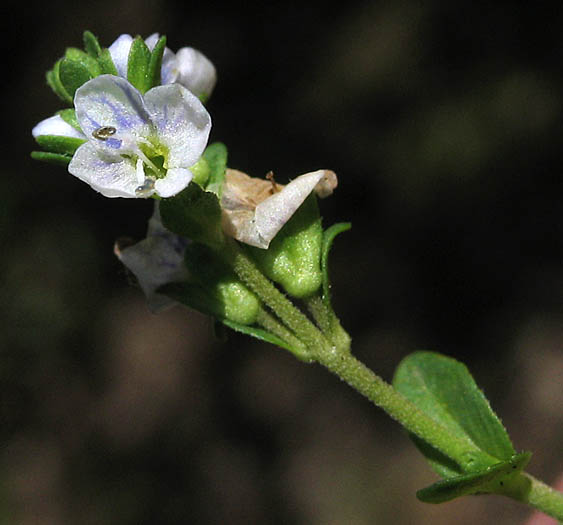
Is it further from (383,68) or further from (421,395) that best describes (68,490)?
(421,395)

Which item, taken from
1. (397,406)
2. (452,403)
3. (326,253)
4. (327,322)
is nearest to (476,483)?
(397,406)

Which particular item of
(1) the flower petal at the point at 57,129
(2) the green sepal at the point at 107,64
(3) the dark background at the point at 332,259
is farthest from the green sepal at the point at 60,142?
(3) the dark background at the point at 332,259

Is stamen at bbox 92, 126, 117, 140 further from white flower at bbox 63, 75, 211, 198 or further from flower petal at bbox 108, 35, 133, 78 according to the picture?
flower petal at bbox 108, 35, 133, 78

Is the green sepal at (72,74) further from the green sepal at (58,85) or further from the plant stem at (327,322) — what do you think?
the plant stem at (327,322)

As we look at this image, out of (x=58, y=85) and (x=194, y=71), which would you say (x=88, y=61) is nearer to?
(x=58, y=85)

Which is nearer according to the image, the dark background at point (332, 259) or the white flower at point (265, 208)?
the white flower at point (265, 208)

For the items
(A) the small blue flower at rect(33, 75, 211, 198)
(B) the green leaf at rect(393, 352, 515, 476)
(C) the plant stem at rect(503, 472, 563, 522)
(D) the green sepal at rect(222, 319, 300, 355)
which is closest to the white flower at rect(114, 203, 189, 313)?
(D) the green sepal at rect(222, 319, 300, 355)

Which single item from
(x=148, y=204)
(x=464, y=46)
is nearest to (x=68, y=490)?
(x=148, y=204)
